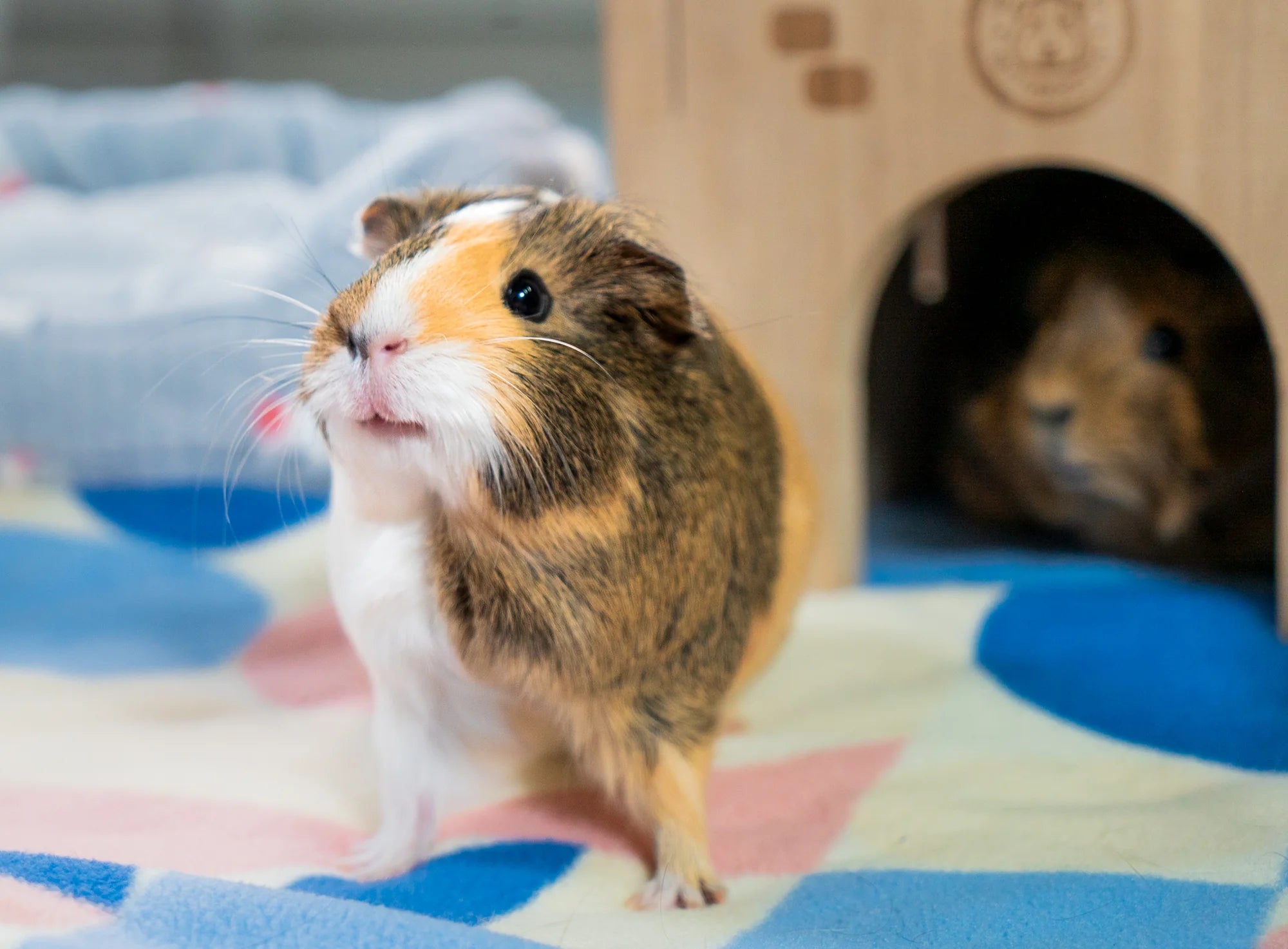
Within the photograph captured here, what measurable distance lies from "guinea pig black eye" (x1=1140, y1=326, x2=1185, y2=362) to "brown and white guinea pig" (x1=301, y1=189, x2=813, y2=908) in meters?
0.89

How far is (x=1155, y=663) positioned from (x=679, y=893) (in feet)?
2.36


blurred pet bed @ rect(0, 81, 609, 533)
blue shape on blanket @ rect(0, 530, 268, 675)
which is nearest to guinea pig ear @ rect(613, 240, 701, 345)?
blurred pet bed @ rect(0, 81, 609, 533)

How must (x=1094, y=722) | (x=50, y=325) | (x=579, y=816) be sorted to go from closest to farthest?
(x=579, y=816)
(x=1094, y=722)
(x=50, y=325)

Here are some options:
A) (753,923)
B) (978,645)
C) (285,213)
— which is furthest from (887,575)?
(285,213)

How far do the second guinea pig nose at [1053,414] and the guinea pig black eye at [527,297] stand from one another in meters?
1.03

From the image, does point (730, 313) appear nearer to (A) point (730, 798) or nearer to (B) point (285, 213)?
(A) point (730, 798)

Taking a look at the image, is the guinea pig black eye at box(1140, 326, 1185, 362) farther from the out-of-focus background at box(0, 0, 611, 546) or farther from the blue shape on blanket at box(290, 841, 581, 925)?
the blue shape on blanket at box(290, 841, 581, 925)

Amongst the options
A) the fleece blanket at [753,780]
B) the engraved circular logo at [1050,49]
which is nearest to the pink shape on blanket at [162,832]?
the fleece blanket at [753,780]

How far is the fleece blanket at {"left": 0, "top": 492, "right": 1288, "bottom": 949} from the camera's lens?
92cm

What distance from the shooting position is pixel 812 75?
1.58 m

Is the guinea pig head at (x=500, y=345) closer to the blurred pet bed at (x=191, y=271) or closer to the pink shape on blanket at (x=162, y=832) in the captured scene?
the pink shape on blanket at (x=162, y=832)

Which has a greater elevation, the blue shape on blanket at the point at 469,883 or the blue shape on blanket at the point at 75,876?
the blue shape on blanket at the point at 75,876

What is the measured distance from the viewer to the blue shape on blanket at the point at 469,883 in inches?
38.8

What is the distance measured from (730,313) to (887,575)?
17.7 inches
